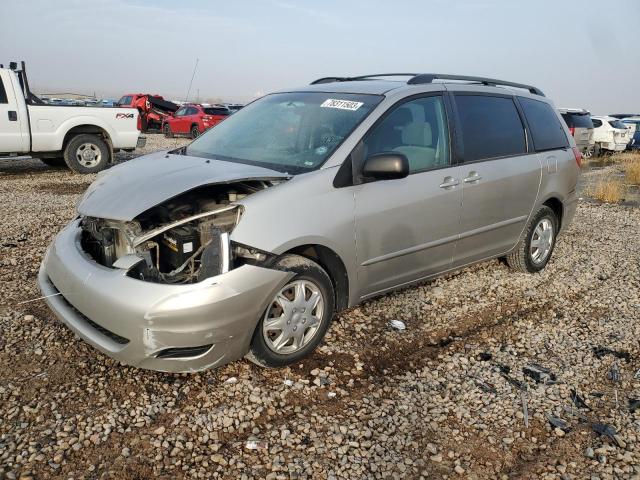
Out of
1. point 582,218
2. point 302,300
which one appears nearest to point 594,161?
point 582,218

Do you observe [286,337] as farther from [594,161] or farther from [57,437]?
[594,161]

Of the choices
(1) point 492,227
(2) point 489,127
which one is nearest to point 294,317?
(1) point 492,227

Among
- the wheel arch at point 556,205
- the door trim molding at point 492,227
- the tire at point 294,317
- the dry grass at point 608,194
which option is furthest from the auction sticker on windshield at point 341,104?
the dry grass at point 608,194

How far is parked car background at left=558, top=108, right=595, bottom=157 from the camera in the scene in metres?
17.4

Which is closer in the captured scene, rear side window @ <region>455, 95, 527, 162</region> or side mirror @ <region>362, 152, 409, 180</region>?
side mirror @ <region>362, 152, 409, 180</region>

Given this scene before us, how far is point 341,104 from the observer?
391 centimetres

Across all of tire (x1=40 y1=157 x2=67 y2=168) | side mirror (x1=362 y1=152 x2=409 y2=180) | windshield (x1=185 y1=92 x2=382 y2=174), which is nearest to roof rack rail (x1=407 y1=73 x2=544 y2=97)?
windshield (x1=185 y1=92 x2=382 y2=174)

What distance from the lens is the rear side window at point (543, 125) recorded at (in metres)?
5.14

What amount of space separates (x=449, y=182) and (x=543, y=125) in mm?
1947

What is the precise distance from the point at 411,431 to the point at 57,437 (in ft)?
6.04

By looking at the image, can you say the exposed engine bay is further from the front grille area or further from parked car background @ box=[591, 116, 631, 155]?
parked car background @ box=[591, 116, 631, 155]

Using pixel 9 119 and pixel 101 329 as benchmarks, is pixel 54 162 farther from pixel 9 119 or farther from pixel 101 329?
pixel 101 329

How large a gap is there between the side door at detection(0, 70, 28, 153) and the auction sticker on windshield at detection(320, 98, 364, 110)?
8.42m

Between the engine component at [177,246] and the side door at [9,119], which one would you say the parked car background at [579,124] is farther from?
the engine component at [177,246]
